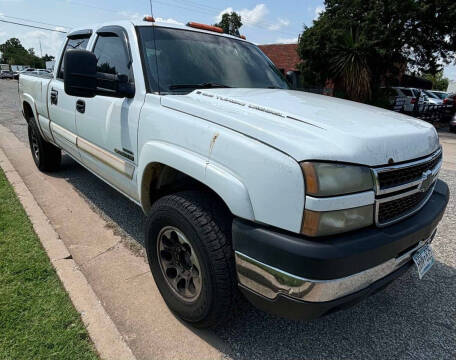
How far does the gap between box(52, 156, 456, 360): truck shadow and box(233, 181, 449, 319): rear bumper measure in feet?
1.19

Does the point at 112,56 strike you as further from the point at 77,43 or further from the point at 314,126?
the point at 314,126

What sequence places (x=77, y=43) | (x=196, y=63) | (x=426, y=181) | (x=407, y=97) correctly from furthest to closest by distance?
1. (x=407, y=97)
2. (x=77, y=43)
3. (x=196, y=63)
4. (x=426, y=181)

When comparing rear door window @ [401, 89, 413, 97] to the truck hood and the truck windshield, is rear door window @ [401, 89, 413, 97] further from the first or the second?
the truck hood

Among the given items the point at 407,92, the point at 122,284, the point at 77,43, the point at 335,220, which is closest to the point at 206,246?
the point at 335,220

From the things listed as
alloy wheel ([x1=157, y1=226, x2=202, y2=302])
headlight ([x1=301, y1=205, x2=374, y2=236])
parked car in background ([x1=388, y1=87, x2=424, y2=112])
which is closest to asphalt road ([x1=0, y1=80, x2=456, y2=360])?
alloy wheel ([x1=157, y1=226, x2=202, y2=302])

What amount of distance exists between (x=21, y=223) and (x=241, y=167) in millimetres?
2650

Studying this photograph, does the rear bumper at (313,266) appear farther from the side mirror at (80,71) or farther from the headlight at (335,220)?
the side mirror at (80,71)

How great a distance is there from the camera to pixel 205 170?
1.78 meters

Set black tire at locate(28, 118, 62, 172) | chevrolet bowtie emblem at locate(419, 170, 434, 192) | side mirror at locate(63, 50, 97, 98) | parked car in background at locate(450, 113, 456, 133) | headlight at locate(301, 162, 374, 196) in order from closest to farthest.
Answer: headlight at locate(301, 162, 374, 196) < chevrolet bowtie emblem at locate(419, 170, 434, 192) < side mirror at locate(63, 50, 97, 98) < black tire at locate(28, 118, 62, 172) < parked car in background at locate(450, 113, 456, 133)

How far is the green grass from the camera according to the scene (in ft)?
6.28

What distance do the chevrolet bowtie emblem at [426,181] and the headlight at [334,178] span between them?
1.69 feet

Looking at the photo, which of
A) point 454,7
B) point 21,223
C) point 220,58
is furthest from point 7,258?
point 454,7

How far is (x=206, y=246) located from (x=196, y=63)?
148 cm

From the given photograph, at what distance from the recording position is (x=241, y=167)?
63.9 inches
